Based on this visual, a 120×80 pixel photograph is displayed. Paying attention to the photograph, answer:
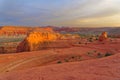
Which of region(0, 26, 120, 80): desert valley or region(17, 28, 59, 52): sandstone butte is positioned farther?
region(17, 28, 59, 52): sandstone butte

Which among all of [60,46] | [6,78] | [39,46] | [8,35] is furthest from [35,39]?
[8,35]

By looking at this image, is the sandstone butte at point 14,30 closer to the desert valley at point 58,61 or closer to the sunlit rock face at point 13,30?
the sunlit rock face at point 13,30

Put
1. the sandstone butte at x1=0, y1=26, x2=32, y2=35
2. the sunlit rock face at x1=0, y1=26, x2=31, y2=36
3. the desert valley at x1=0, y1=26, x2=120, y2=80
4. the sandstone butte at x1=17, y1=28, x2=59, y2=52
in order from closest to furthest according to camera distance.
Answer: the desert valley at x1=0, y1=26, x2=120, y2=80 → the sandstone butte at x1=17, y1=28, x2=59, y2=52 → the sunlit rock face at x1=0, y1=26, x2=31, y2=36 → the sandstone butte at x1=0, y1=26, x2=32, y2=35

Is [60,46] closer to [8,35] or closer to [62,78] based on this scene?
[62,78]

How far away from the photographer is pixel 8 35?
126125mm

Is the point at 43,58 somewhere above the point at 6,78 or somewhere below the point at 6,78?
below

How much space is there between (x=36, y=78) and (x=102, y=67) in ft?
10.4

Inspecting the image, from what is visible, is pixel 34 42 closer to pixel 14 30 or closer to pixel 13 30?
pixel 14 30

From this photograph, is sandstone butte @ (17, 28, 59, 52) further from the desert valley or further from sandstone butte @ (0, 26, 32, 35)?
sandstone butte @ (0, 26, 32, 35)

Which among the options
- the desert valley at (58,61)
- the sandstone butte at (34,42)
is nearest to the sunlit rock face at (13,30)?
the desert valley at (58,61)

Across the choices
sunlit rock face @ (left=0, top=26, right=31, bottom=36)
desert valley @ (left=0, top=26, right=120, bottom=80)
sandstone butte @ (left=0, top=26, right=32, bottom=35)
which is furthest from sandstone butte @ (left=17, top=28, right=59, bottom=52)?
sandstone butte @ (left=0, top=26, right=32, bottom=35)

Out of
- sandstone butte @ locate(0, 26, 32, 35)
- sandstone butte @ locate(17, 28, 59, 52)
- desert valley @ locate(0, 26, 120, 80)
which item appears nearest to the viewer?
desert valley @ locate(0, 26, 120, 80)

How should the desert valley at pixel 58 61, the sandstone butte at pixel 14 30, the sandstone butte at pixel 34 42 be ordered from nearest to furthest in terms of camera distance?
the desert valley at pixel 58 61, the sandstone butte at pixel 34 42, the sandstone butte at pixel 14 30

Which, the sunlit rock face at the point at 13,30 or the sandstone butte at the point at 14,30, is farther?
the sandstone butte at the point at 14,30
